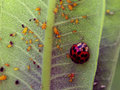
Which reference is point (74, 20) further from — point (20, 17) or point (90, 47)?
point (20, 17)

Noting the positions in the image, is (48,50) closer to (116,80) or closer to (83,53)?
(83,53)

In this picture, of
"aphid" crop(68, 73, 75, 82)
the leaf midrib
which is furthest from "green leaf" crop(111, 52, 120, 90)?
the leaf midrib

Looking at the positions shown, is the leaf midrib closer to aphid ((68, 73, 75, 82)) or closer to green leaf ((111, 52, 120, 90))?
aphid ((68, 73, 75, 82))

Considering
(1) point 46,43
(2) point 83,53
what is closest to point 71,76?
(2) point 83,53

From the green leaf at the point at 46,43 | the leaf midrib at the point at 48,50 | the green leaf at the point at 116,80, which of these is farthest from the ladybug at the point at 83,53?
the green leaf at the point at 116,80

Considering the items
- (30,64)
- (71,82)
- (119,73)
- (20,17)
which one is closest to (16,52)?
(30,64)

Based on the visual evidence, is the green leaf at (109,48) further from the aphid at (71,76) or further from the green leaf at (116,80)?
the aphid at (71,76)
